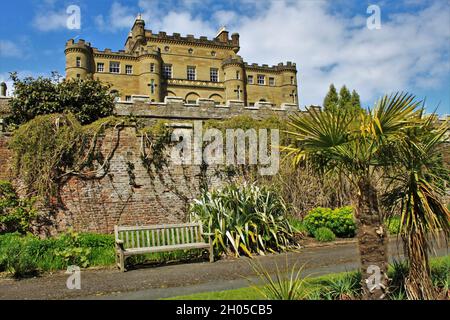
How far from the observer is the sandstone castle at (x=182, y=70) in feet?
132

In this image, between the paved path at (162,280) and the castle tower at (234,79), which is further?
the castle tower at (234,79)

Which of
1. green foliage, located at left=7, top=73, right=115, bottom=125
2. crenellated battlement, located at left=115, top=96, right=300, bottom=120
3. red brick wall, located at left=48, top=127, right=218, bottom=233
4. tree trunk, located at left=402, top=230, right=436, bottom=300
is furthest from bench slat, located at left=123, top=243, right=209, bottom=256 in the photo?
crenellated battlement, located at left=115, top=96, right=300, bottom=120

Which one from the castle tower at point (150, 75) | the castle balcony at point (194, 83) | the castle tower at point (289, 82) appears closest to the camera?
the castle tower at point (150, 75)

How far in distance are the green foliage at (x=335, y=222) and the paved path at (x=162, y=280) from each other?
2.74 metres

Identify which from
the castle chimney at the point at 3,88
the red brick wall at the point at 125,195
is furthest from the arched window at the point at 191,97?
the red brick wall at the point at 125,195

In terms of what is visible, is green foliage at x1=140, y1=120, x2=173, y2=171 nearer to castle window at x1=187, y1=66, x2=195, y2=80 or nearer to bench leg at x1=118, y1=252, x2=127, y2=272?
bench leg at x1=118, y1=252, x2=127, y2=272

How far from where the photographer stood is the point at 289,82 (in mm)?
47219

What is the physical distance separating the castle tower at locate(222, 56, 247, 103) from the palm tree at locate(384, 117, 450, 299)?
128 feet

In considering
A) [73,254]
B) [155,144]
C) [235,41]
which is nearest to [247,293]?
[73,254]

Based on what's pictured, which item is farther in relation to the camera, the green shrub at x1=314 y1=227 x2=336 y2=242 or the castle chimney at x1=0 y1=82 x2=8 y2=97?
the castle chimney at x1=0 y1=82 x2=8 y2=97

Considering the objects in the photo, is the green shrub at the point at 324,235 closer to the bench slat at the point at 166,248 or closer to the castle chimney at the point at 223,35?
the bench slat at the point at 166,248

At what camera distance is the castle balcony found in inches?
1671

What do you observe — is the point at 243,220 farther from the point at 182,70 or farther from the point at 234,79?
the point at 182,70

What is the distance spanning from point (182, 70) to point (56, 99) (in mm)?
30241
